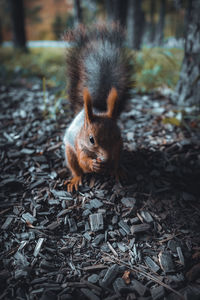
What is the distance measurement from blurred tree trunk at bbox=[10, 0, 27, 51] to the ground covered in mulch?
473 centimetres

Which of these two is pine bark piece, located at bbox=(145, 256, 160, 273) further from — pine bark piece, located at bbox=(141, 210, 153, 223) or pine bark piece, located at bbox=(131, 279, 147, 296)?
pine bark piece, located at bbox=(141, 210, 153, 223)

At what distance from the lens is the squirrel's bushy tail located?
198 centimetres

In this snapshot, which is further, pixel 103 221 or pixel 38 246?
pixel 103 221

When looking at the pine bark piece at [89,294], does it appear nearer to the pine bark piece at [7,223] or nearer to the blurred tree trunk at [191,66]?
the pine bark piece at [7,223]

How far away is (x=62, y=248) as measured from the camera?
153cm

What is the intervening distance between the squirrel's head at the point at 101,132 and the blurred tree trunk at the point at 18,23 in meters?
5.44

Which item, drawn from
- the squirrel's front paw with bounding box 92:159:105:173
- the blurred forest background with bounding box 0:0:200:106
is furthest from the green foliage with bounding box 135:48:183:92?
the squirrel's front paw with bounding box 92:159:105:173

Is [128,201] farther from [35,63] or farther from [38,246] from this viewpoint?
[35,63]

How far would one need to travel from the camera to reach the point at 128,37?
2.40m

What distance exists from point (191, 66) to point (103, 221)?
227 cm

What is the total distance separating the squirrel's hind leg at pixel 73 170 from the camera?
6.44ft

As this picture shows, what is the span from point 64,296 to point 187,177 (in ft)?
4.68

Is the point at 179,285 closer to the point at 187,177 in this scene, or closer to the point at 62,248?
the point at 62,248

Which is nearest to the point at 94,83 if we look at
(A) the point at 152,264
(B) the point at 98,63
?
(B) the point at 98,63
